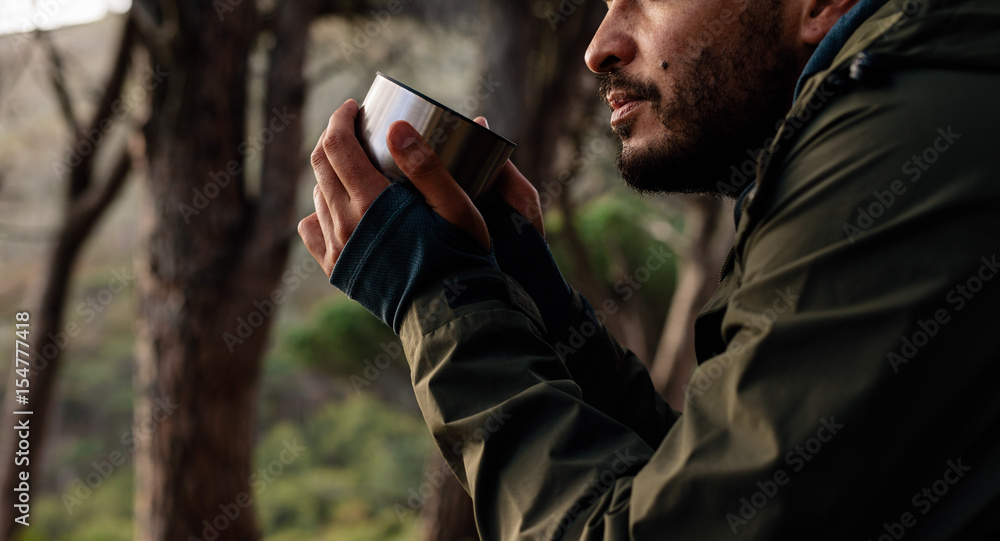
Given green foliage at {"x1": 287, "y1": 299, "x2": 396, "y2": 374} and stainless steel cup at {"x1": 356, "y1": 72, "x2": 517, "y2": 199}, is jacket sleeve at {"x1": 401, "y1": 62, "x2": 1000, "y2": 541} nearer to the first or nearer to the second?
stainless steel cup at {"x1": 356, "y1": 72, "x2": 517, "y2": 199}

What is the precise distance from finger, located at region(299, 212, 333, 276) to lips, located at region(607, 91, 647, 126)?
0.50m

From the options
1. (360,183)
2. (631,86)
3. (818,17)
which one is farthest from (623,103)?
(360,183)

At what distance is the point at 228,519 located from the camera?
3840 millimetres

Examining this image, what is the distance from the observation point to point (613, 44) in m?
1.13

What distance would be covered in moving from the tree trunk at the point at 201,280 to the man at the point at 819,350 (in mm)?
2898

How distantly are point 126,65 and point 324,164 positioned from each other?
3.72 metres

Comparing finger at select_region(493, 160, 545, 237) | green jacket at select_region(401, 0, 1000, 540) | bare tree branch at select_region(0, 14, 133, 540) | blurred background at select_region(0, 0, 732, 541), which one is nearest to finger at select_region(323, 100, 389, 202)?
finger at select_region(493, 160, 545, 237)

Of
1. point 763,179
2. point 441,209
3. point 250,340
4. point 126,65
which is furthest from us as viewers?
point 126,65

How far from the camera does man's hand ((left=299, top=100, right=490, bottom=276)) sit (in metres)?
1.06

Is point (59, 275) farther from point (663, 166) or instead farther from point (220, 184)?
point (663, 166)

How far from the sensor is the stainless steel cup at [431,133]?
1127 millimetres

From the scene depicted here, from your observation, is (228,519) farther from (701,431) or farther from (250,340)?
(701,431)

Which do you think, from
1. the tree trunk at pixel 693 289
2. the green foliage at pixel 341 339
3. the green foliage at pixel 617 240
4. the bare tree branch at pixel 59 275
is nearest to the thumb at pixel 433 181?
the bare tree branch at pixel 59 275

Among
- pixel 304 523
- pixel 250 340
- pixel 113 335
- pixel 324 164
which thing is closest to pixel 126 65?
pixel 250 340
